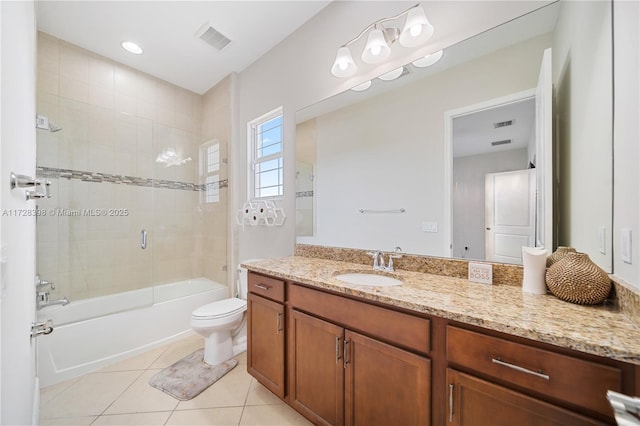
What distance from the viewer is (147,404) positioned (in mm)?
1559

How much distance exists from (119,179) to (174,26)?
5.38 ft

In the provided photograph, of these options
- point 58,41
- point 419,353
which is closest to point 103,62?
point 58,41

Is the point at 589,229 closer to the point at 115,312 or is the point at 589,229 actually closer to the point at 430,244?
the point at 430,244

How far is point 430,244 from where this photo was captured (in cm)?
142

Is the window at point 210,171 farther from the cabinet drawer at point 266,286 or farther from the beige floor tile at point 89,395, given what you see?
the beige floor tile at point 89,395

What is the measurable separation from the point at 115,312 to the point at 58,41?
2543mm

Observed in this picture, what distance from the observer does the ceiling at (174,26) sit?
1.92 m

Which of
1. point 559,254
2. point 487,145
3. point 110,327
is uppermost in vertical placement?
point 487,145

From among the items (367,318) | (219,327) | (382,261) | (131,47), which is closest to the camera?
(367,318)

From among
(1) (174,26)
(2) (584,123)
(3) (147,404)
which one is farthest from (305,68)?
(3) (147,404)

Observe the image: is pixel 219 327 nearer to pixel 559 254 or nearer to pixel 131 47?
pixel 559 254

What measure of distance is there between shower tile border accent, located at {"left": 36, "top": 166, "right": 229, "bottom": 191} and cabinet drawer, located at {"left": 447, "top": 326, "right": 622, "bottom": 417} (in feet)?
9.07

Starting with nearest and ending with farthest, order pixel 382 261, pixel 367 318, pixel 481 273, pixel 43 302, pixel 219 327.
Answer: pixel 367 318 → pixel 481 273 → pixel 382 261 → pixel 43 302 → pixel 219 327

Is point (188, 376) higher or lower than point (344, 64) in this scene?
lower
